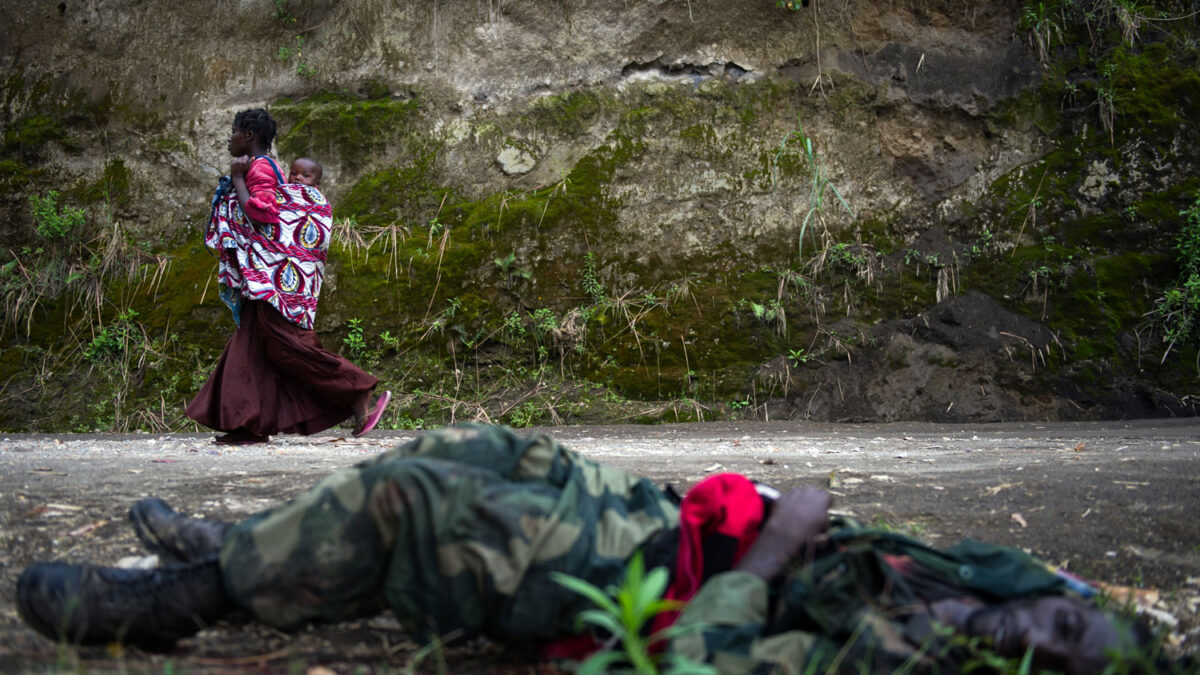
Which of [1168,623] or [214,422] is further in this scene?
[214,422]

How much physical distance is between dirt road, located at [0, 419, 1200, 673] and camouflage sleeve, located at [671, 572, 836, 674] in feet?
1.20

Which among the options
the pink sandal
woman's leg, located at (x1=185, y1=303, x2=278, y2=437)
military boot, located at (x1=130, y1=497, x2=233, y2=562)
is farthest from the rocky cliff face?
military boot, located at (x1=130, y1=497, x2=233, y2=562)

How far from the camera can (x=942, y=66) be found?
8031mm

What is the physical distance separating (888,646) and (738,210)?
6.74 meters

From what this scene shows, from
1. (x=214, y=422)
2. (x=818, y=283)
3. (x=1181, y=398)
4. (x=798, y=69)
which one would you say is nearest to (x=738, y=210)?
(x=818, y=283)

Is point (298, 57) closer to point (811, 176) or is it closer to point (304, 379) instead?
point (304, 379)

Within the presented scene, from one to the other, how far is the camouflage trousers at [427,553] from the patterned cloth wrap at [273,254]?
355 cm

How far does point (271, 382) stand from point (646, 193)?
13.4 ft

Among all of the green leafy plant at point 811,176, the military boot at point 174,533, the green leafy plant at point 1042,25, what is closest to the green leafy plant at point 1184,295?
the green leafy plant at point 1042,25

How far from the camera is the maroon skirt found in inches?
191

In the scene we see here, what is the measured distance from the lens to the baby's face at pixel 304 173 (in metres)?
5.32

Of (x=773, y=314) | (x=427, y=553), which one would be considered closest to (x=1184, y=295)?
(x=773, y=314)

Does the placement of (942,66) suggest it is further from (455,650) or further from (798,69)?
(455,650)

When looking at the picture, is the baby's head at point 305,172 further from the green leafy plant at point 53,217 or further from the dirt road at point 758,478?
the green leafy plant at point 53,217
